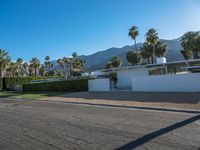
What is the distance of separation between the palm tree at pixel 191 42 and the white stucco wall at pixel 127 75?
2276cm

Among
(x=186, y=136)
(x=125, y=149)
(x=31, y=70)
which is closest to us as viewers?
(x=125, y=149)

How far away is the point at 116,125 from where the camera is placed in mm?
8539

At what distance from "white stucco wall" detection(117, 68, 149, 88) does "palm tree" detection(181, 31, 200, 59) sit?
2276 cm

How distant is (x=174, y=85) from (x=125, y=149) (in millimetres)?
17497

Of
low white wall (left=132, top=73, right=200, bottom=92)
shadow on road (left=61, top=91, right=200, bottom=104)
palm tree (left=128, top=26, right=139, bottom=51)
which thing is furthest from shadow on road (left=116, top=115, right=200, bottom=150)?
palm tree (left=128, top=26, right=139, bottom=51)

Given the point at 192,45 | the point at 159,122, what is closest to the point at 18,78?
the point at 192,45

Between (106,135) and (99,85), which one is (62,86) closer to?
(99,85)

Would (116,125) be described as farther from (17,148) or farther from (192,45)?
(192,45)

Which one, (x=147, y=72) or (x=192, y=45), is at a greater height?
(x=192, y=45)

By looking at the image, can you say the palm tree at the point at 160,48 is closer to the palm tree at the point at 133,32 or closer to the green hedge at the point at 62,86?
the palm tree at the point at 133,32

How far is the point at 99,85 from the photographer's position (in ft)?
98.3

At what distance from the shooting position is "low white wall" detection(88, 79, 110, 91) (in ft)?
95.3

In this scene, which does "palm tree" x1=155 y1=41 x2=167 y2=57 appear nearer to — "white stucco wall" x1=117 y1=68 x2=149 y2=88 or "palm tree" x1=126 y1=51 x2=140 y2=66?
"palm tree" x1=126 y1=51 x2=140 y2=66

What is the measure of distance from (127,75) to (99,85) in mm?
6121
